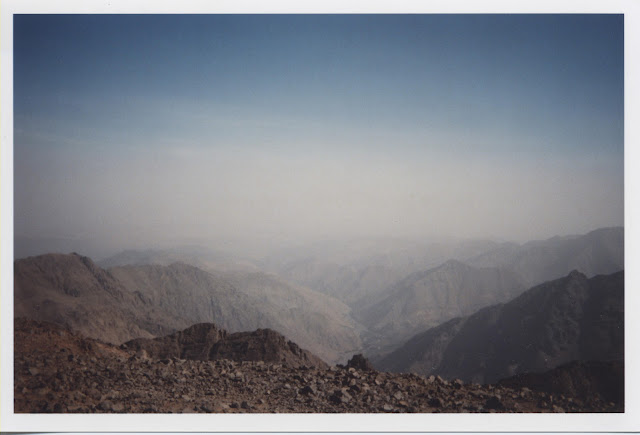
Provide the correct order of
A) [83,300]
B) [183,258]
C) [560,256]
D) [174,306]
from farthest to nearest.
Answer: [174,306], [83,300], [183,258], [560,256]

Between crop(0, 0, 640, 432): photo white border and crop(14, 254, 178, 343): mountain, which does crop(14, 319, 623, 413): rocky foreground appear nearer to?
crop(0, 0, 640, 432): photo white border

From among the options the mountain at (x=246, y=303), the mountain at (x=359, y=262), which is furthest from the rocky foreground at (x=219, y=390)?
the mountain at (x=359, y=262)

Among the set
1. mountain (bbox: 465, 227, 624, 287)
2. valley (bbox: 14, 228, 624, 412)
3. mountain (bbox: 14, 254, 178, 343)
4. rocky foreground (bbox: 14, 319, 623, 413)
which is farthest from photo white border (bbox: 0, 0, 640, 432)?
mountain (bbox: 14, 254, 178, 343)

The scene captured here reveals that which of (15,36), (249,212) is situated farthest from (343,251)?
(15,36)

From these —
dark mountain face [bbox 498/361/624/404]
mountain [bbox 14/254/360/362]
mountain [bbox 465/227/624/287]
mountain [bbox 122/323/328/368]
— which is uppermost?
mountain [bbox 465/227/624/287]

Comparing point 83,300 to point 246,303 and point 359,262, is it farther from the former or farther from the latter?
point 359,262
